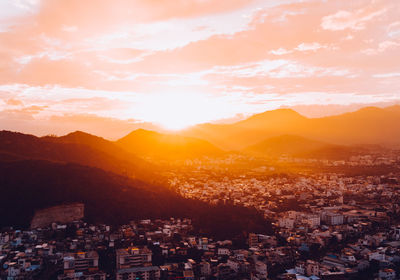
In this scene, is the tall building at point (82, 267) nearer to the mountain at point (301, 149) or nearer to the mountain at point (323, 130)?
the mountain at point (301, 149)

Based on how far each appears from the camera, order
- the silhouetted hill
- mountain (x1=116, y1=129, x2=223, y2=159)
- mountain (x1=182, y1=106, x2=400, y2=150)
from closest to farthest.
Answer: mountain (x1=116, y1=129, x2=223, y2=159), the silhouetted hill, mountain (x1=182, y1=106, x2=400, y2=150)

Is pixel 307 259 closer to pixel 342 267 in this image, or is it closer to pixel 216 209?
pixel 342 267

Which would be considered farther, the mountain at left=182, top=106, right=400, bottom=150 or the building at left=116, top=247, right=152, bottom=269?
the mountain at left=182, top=106, right=400, bottom=150

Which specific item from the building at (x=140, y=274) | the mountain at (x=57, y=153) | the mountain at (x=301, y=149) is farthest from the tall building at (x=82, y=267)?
the mountain at (x=301, y=149)

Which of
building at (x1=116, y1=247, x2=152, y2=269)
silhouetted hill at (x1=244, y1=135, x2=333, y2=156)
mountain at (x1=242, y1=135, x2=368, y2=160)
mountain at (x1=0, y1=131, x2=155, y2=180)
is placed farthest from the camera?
silhouetted hill at (x1=244, y1=135, x2=333, y2=156)

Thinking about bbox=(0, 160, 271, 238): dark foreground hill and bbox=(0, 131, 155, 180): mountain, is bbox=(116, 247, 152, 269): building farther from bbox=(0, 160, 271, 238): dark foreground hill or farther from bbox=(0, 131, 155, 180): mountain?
bbox=(0, 131, 155, 180): mountain

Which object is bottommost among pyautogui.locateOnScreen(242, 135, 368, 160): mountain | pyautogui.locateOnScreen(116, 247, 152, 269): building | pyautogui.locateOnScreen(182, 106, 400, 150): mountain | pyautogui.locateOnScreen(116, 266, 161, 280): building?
pyautogui.locateOnScreen(116, 266, 161, 280): building

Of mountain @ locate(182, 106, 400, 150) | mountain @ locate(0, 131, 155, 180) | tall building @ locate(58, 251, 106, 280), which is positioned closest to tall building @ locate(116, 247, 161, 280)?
tall building @ locate(58, 251, 106, 280)

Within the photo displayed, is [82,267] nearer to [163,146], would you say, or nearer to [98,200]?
[98,200]
